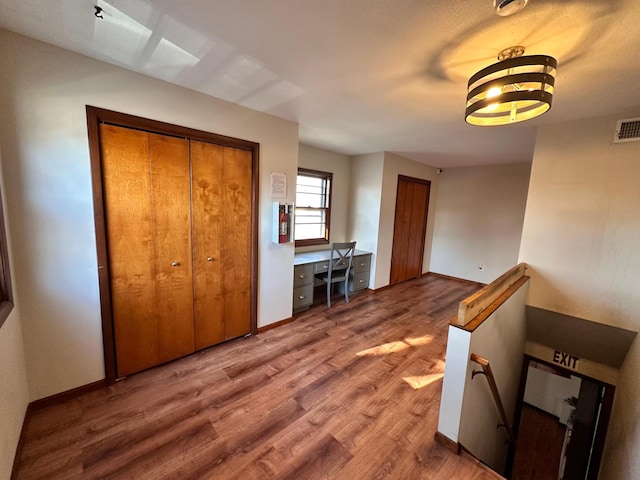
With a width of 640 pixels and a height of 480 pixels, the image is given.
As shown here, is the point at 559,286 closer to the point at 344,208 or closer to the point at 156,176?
the point at 344,208

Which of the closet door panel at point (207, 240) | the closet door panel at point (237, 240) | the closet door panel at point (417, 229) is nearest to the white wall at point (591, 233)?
the closet door panel at point (417, 229)

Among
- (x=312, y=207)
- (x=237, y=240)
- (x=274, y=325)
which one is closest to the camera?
(x=237, y=240)

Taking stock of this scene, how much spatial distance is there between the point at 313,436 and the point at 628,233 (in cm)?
329

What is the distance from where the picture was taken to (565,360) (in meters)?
3.27

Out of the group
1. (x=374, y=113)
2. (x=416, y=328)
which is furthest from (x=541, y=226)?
(x=374, y=113)

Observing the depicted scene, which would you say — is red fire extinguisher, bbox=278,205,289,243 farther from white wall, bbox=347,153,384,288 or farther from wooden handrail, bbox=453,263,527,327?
white wall, bbox=347,153,384,288

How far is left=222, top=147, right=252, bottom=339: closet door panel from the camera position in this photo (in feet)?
8.36

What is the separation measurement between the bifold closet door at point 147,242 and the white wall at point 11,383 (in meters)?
0.49

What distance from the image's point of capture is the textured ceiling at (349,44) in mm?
1238

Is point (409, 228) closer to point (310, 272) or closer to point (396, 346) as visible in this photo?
point (310, 272)

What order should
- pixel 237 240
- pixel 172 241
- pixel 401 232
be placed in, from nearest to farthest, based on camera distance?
pixel 172 241, pixel 237 240, pixel 401 232

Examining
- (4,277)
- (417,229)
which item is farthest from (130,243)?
(417,229)

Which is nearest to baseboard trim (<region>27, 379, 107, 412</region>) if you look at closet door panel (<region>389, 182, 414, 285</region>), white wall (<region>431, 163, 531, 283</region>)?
closet door panel (<region>389, 182, 414, 285</region>)

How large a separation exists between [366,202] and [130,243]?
11.8 feet
